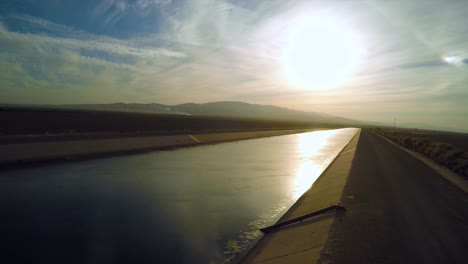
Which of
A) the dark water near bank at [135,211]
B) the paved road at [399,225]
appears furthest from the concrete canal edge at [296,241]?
the dark water near bank at [135,211]

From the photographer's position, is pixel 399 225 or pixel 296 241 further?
pixel 399 225

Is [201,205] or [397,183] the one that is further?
[397,183]

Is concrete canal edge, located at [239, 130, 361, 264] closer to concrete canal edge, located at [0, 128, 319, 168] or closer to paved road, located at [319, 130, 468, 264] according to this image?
paved road, located at [319, 130, 468, 264]

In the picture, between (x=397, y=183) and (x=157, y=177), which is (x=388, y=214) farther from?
(x=157, y=177)

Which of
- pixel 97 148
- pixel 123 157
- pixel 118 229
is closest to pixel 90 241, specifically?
pixel 118 229

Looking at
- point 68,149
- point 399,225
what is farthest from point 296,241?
point 68,149

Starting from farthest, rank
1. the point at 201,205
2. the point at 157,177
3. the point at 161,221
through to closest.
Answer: the point at 157,177 → the point at 201,205 → the point at 161,221

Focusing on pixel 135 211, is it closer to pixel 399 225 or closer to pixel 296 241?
pixel 296 241
